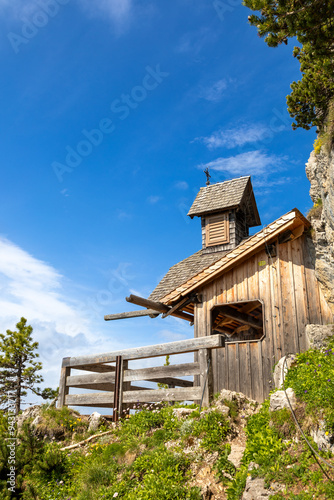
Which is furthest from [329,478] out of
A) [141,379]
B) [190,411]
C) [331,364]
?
[141,379]

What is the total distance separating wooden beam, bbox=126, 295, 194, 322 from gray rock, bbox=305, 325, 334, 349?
508cm

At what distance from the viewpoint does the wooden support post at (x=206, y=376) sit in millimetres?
9570

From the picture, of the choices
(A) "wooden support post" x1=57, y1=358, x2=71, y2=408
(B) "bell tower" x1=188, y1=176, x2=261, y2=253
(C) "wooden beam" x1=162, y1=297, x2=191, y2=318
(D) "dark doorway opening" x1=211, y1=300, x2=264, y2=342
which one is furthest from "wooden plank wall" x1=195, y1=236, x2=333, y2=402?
(B) "bell tower" x1=188, y1=176, x2=261, y2=253

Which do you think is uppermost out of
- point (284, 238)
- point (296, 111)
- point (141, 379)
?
point (296, 111)

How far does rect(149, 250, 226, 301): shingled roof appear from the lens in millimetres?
18297

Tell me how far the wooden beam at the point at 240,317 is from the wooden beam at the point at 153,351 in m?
5.74

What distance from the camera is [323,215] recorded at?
11.7 m

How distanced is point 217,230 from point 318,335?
9.66 m

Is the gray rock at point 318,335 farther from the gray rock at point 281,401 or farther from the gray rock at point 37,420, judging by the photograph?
the gray rock at point 37,420

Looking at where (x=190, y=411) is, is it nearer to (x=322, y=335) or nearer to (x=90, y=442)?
(x=90, y=442)

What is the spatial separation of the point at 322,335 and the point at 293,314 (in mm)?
1169

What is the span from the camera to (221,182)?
22906mm

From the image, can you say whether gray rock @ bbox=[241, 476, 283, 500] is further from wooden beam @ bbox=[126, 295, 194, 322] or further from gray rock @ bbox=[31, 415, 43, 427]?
wooden beam @ bbox=[126, 295, 194, 322]

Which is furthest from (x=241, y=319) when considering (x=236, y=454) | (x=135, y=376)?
(x=236, y=454)
